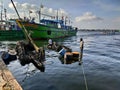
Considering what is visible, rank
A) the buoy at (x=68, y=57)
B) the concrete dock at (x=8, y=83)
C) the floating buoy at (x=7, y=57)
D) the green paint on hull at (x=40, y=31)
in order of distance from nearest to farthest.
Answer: the concrete dock at (x=8, y=83), the floating buoy at (x=7, y=57), the buoy at (x=68, y=57), the green paint on hull at (x=40, y=31)

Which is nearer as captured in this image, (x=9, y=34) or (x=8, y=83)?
(x=8, y=83)

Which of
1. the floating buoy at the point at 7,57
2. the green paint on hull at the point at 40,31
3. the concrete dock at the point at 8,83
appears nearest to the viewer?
the concrete dock at the point at 8,83

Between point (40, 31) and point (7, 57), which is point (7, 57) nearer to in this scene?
point (7, 57)

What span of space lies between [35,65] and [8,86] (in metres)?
7.88

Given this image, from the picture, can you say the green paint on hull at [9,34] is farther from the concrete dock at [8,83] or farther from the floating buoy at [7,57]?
the concrete dock at [8,83]

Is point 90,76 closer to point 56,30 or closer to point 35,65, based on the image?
point 35,65

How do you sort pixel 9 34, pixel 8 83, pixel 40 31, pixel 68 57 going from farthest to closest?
pixel 9 34 < pixel 40 31 < pixel 68 57 < pixel 8 83

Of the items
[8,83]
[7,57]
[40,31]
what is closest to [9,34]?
[40,31]

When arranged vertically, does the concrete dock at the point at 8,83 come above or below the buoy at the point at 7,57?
above

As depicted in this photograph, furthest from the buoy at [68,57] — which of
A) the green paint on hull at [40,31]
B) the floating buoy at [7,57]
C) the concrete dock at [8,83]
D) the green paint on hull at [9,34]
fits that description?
the green paint on hull at [9,34]

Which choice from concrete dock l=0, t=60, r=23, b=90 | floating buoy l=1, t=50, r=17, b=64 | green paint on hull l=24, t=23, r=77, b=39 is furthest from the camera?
green paint on hull l=24, t=23, r=77, b=39

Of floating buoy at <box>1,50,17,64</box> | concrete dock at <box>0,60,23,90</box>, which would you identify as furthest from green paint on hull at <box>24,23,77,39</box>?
concrete dock at <box>0,60,23,90</box>

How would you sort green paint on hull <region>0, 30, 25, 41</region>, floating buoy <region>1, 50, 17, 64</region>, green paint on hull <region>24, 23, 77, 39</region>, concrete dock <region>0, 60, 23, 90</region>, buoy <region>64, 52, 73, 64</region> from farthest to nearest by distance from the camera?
green paint on hull <region>0, 30, 25, 41</region>, green paint on hull <region>24, 23, 77, 39</region>, buoy <region>64, 52, 73, 64</region>, floating buoy <region>1, 50, 17, 64</region>, concrete dock <region>0, 60, 23, 90</region>

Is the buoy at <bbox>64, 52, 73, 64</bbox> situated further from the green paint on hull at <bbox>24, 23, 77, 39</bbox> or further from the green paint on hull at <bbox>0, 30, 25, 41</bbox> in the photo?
the green paint on hull at <bbox>0, 30, 25, 41</bbox>
